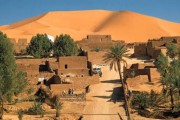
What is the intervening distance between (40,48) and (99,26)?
6875 centimetres

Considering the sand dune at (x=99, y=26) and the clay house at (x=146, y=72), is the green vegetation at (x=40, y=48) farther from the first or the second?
the sand dune at (x=99, y=26)

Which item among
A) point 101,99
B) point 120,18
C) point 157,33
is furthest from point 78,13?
point 101,99

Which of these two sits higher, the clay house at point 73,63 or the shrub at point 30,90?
the clay house at point 73,63

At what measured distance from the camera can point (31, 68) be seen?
121ft

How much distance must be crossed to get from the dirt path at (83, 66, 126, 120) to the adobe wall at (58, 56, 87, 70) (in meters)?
2.73

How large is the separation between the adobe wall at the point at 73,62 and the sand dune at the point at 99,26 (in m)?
47.4

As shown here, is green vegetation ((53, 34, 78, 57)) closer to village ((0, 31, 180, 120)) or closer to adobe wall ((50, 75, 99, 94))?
village ((0, 31, 180, 120))

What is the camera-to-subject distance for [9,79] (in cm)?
2984

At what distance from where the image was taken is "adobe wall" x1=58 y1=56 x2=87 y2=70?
38.4 meters

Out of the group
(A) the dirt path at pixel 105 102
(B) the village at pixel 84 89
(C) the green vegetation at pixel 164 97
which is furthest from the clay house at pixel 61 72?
(C) the green vegetation at pixel 164 97

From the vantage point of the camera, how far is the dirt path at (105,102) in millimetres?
27297

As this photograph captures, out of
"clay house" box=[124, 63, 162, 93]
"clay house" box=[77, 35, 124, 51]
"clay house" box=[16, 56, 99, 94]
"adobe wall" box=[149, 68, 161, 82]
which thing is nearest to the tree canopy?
"clay house" box=[16, 56, 99, 94]

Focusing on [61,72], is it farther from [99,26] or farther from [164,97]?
[99,26]

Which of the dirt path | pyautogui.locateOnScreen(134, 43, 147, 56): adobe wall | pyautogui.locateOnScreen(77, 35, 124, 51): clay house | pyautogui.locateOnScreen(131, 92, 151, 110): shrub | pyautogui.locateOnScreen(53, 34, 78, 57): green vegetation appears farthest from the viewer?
pyautogui.locateOnScreen(77, 35, 124, 51): clay house
